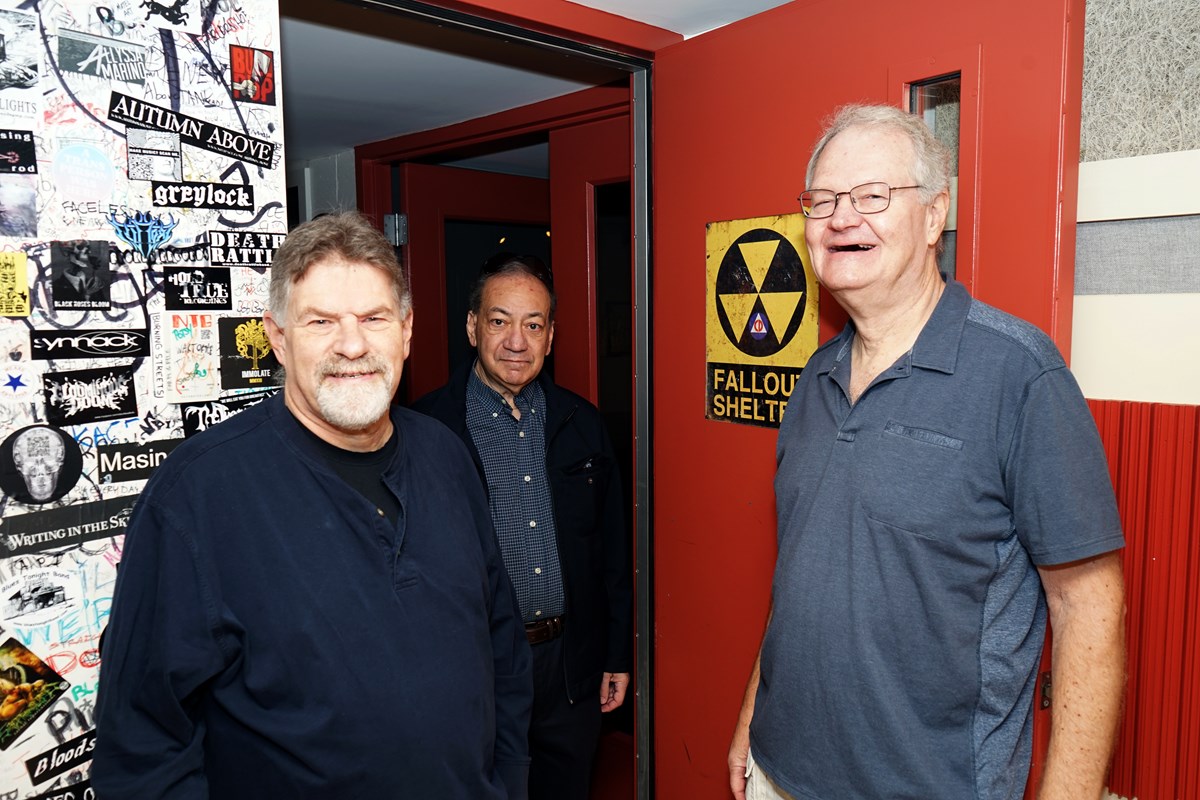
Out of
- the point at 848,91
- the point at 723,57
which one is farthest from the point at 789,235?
the point at 723,57

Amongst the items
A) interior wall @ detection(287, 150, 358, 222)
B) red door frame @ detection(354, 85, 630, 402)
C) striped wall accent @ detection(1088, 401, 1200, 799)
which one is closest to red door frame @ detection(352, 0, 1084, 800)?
striped wall accent @ detection(1088, 401, 1200, 799)

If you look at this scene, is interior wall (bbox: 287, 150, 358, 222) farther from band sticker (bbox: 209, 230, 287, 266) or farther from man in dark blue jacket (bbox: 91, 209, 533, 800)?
man in dark blue jacket (bbox: 91, 209, 533, 800)

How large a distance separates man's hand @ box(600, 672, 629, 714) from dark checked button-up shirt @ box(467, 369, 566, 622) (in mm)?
306

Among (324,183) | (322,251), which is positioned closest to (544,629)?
(322,251)

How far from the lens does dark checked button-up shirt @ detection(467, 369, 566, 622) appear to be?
2.09 m

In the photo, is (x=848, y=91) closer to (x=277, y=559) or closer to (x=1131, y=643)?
(x=1131, y=643)

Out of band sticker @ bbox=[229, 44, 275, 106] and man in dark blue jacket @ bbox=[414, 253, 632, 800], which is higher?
band sticker @ bbox=[229, 44, 275, 106]

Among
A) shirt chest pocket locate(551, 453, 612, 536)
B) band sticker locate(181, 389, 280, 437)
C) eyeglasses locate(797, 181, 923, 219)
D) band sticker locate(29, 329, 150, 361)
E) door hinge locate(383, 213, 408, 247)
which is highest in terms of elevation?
door hinge locate(383, 213, 408, 247)

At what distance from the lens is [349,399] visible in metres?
1.32

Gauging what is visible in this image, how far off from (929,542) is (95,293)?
134 centimetres

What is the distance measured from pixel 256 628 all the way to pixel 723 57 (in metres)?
1.52

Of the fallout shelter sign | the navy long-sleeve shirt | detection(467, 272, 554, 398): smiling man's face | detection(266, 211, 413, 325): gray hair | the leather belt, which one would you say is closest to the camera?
the navy long-sleeve shirt

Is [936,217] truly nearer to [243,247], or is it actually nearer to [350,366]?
[350,366]

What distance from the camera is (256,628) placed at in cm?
120
